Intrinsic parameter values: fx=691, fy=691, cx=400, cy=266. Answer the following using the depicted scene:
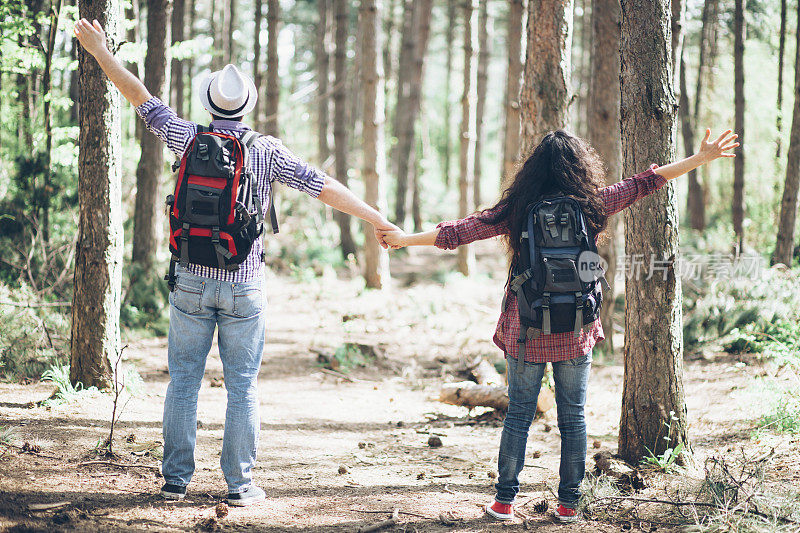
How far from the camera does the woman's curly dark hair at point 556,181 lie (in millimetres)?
3932

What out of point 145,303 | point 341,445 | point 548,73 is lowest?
point 341,445

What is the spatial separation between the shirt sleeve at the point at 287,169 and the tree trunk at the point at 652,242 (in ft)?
7.52

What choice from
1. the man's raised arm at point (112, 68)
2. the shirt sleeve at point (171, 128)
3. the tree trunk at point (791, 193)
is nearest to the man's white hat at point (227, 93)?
the shirt sleeve at point (171, 128)

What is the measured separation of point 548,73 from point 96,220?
14.7ft

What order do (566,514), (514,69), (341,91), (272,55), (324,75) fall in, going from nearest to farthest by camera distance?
(566,514) < (514,69) < (272,55) < (341,91) < (324,75)

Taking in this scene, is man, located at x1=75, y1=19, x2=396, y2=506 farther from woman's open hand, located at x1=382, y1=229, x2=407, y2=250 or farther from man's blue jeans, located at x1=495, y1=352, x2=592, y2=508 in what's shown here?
man's blue jeans, located at x1=495, y1=352, x2=592, y2=508

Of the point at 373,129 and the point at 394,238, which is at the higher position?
the point at 373,129

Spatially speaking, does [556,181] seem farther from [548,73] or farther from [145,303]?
[145,303]

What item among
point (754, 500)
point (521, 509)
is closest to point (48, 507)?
point (521, 509)

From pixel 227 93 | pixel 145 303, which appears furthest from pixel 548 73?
pixel 145 303

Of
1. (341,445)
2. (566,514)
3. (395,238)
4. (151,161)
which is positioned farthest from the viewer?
(151,161)

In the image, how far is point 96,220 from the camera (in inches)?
230

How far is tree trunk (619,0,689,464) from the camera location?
190 inches

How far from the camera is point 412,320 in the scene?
39.0 feet
